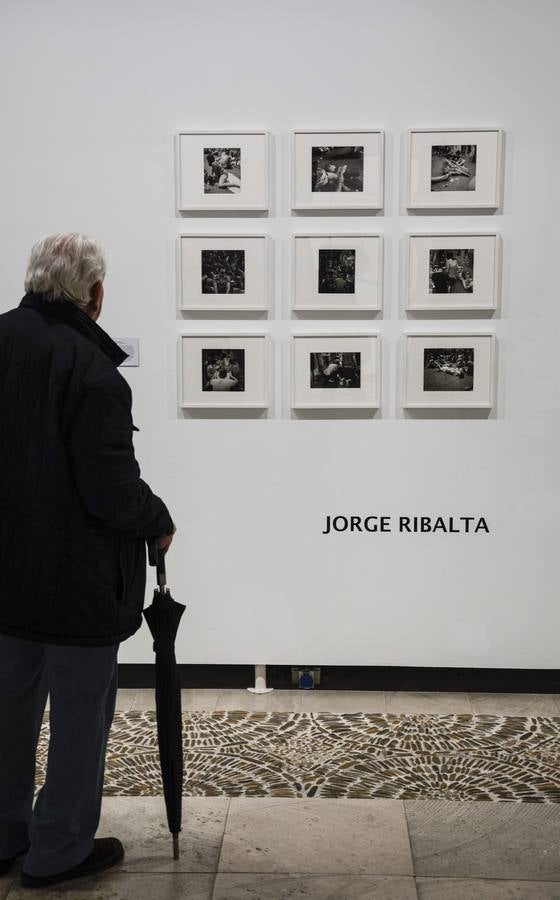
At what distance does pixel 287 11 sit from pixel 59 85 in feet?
2.85

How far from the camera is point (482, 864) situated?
7.11 ft

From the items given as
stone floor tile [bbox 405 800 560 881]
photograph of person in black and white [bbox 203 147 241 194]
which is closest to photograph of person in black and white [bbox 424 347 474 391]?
photograph of person in black and white [bbox 203 147 241 194]

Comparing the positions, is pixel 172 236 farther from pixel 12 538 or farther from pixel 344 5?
pixel 12 538

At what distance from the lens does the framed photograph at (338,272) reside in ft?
10.3

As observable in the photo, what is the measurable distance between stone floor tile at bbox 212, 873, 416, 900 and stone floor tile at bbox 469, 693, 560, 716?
1174mm

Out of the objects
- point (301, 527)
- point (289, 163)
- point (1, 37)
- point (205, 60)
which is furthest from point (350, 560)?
point (1, 37)

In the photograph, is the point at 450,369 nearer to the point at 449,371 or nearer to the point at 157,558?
the point at 449,371

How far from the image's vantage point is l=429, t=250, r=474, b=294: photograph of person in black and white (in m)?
3.14

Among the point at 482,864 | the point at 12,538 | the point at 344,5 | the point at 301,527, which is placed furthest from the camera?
the point at 301,527

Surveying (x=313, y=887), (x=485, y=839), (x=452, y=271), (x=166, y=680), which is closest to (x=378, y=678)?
(x=485, y=839)

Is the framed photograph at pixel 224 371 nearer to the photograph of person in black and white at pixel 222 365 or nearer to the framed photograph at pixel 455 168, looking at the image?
the photograph of person in black and white at pixel 222 365

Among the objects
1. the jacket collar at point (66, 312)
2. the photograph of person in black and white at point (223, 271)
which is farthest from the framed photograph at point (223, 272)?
the jacket collar at point (66, 312)

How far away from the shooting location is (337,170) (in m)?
3.12

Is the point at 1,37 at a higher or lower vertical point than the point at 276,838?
higher
